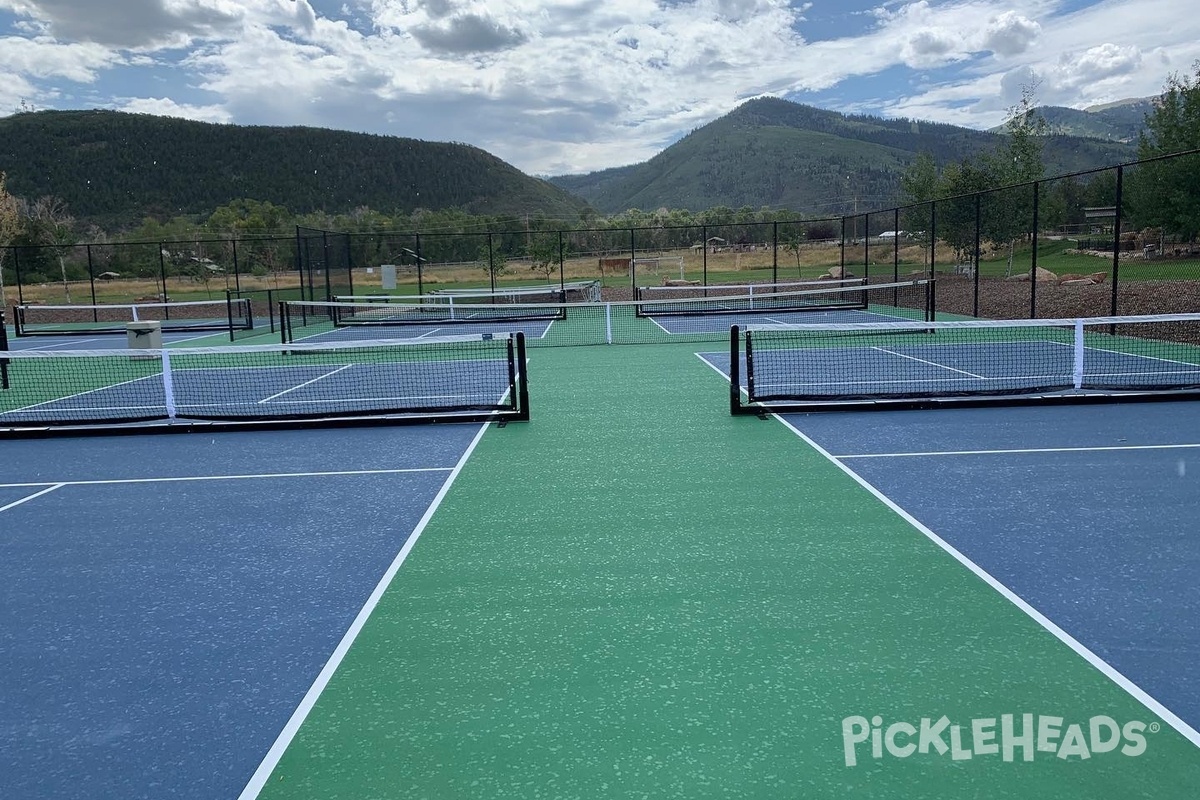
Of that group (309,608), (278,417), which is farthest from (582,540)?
(278,417)

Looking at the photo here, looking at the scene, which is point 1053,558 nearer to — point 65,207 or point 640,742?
point 640,742

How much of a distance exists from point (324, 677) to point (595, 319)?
2117 centimetres

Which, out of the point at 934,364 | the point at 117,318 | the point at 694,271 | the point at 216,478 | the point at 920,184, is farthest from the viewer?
the point at 694,271

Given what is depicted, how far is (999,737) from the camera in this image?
3287 mm

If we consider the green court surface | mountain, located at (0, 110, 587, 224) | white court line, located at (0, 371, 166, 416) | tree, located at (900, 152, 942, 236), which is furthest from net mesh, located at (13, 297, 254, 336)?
mountain, located at (0, 110, 587, 224)

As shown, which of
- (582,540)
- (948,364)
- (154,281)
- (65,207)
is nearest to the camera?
(582,540)

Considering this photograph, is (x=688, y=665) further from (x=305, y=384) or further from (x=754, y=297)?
(x=754, y=297)

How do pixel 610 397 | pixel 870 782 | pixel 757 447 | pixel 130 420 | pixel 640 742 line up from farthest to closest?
1. pixel 610 397
2. pixel 130 420
3. pixel 757 447
4. pixel 640 742
5. pixel 870 782

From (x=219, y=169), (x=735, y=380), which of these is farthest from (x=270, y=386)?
(x=219, y=169)

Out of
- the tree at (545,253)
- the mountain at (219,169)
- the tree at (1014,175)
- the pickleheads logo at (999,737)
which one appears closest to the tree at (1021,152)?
the tree at (1014,175)

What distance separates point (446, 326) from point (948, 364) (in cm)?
1336

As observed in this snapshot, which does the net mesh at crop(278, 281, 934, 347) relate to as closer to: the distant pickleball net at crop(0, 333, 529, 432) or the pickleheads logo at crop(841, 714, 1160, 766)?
the distant pickleball net at crop(0, 333, 529, 432)

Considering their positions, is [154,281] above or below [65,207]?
below

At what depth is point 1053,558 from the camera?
5.11 m
